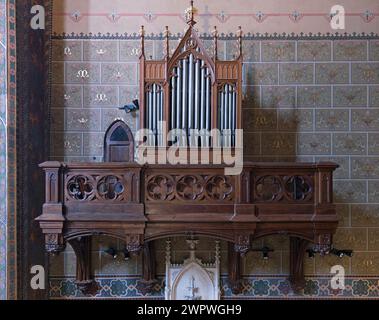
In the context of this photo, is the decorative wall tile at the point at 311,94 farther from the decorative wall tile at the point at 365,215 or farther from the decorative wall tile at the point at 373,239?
the decorative wall tile at the point at 373,239

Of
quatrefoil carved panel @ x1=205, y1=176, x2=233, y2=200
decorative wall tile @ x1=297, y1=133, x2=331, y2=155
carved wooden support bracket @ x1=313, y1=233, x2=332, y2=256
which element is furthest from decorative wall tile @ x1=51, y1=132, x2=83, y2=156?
carved wooden support bracket @ x1=313, y1=233, x2=332, y2=256

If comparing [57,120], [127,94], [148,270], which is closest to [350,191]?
[148,270]

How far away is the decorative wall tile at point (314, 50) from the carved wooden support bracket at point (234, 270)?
237cm

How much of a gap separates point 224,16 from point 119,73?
4.66 feet

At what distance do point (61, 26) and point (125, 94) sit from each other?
112 centimetres

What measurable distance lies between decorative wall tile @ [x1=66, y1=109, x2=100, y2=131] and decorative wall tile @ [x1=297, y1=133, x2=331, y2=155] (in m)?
2.40

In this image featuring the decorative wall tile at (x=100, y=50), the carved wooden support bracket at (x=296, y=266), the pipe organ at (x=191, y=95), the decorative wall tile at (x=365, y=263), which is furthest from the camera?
the decorative wall tile at (x=100, y=50)

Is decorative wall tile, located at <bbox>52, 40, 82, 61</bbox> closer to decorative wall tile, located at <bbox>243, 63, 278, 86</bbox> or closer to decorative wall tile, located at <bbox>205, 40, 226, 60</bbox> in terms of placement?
decorative wall tile, located at <bbox>205, 40, 226, 60</bbox>

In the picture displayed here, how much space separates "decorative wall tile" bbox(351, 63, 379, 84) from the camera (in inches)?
209

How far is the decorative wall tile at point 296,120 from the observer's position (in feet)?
17.4

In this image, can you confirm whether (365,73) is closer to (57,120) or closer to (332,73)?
(332,73)

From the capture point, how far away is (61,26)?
537cm

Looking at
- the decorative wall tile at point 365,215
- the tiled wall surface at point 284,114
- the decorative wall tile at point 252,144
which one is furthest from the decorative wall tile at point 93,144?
the decorative wall tile at point 365,215
